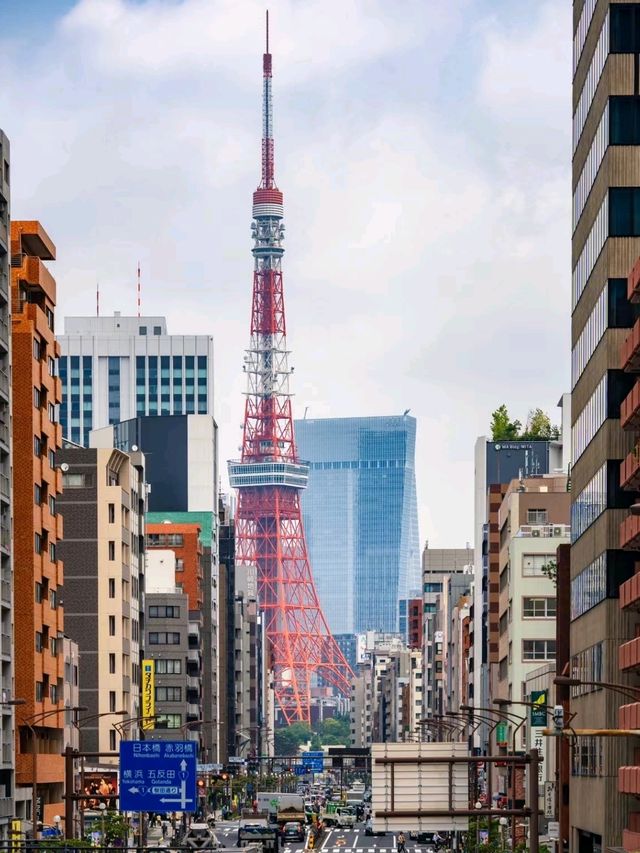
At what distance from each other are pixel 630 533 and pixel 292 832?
98158mm

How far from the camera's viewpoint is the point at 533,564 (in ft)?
552

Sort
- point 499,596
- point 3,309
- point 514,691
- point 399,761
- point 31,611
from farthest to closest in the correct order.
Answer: point 499,596 → point 514,691 → point 31,611 → point 3,309 → point 399,761

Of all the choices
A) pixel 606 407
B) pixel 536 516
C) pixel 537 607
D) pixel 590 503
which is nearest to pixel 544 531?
pixel 536 516

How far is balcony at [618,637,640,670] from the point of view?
8281 centimetres

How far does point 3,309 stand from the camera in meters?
106

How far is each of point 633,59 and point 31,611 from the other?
45.4 m

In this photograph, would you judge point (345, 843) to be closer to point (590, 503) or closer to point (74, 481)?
point (74, 481)

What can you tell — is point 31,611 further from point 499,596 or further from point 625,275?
point 499,596

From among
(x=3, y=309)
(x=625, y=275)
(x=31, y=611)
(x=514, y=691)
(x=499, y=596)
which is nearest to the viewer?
(x=625, y=275)

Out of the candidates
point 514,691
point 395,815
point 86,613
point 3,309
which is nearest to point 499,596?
point 514,691

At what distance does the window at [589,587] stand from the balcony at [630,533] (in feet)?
8.93

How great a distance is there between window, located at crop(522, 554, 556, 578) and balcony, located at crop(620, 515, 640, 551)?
3071 inches

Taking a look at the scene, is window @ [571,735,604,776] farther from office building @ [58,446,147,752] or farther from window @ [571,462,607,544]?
office building @ [58,446,147,752]

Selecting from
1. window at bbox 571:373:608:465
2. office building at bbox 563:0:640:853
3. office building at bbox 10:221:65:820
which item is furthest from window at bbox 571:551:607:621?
office building at bbox 10:221:65:820
